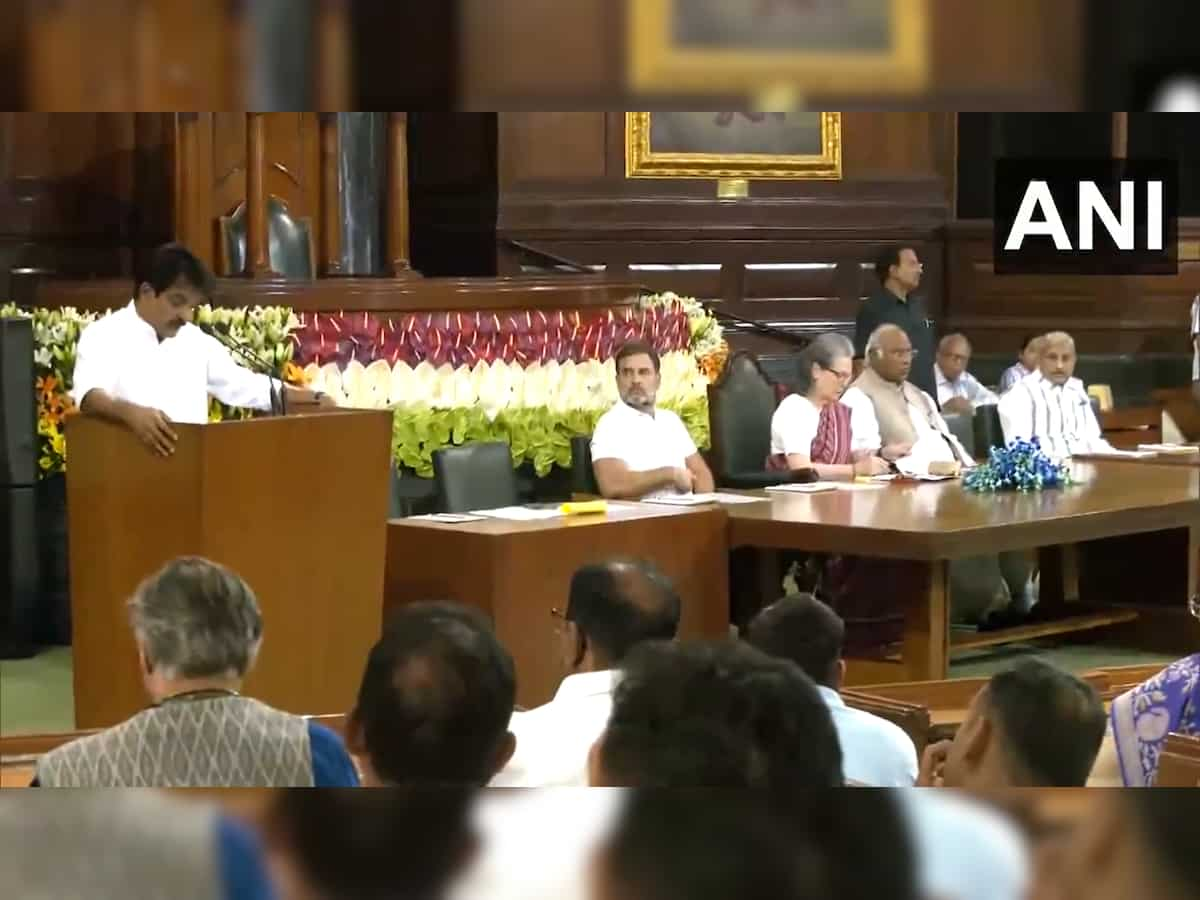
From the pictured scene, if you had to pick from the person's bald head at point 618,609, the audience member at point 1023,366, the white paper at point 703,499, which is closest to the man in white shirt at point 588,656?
the person's bald head at point 618,609

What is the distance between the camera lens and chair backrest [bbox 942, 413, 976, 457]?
2756 millimetres

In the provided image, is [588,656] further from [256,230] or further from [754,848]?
[256,230]

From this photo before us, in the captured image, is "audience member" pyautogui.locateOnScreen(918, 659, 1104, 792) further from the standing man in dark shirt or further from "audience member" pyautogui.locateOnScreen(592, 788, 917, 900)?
the standing man in dark shirt

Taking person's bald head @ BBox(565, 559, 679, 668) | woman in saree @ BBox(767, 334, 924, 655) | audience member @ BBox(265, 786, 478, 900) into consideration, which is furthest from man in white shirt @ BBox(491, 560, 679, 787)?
woman in saree @ BBox(767, 334, 924, 655)

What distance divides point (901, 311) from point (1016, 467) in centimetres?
51

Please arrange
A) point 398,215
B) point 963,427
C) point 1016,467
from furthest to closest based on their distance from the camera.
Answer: point 1016,467 → point 963,427 → point 398,215

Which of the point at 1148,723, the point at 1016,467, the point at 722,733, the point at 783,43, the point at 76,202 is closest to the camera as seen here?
the point at 783,43

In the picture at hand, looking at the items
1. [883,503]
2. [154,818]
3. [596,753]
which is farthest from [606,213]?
[154,818]

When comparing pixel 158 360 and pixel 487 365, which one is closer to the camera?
pixel 158 360

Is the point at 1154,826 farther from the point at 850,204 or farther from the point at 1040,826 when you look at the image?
the point at 850,204

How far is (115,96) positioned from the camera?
101 centimetres

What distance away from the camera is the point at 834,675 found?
7.84ft

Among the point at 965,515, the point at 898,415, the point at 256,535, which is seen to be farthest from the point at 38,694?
the point at 965,515

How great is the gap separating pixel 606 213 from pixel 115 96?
62.5 inches
